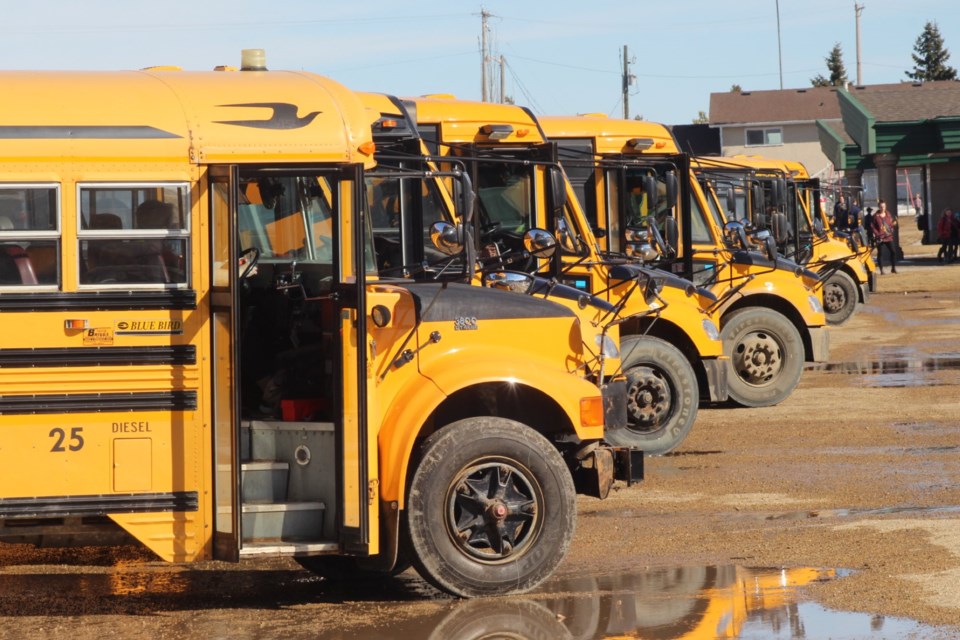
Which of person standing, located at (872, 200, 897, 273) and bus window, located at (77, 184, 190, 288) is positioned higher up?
person standing, located at (872, 200, 897, 273)

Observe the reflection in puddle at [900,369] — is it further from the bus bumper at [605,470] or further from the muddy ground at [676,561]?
the bus bumper at [605,470]

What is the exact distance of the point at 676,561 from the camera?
7.82m

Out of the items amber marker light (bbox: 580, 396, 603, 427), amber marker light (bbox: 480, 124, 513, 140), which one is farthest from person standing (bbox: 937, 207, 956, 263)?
amber marker light (bbox: 580, 396, 603, 427)

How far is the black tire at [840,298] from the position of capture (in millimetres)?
23672

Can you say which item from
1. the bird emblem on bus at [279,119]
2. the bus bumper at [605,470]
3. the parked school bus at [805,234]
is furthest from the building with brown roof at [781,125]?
the bird emblem on bus at [279,119]

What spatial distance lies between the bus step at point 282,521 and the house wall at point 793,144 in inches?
2706

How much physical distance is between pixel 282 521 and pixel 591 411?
160 cm

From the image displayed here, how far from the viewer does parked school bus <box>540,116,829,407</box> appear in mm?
13648

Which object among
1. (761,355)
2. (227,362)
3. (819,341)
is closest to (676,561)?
(227,362)

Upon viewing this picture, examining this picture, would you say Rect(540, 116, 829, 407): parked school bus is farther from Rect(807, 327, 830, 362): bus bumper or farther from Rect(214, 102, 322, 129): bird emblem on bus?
Rect(214, 102, 322, 129): bird emblem on bus

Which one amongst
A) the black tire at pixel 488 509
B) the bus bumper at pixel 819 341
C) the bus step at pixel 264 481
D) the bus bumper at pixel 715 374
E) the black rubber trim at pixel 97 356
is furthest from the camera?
the bus bumper at pixel 819 341

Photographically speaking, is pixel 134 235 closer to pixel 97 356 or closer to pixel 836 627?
pixel 97 356

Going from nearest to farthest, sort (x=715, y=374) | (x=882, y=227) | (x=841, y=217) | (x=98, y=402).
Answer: (x=98, y=402) < (x=715, y=374) < (x=841, y=217) < (x=882, y=227)

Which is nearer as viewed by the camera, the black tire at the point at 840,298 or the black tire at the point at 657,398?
the black tire at the point at 657,398
